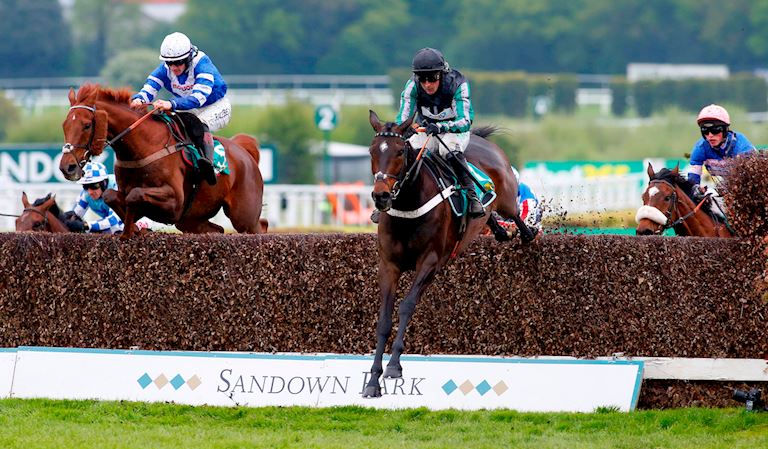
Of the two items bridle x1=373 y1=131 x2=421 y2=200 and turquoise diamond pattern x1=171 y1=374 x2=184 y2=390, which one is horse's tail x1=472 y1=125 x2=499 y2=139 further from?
turquoise diamond pattern x1=171 y1=374 x2=184 y2=390

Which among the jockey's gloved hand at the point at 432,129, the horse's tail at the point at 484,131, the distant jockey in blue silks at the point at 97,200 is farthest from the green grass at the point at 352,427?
the distant jockey in blue silks at the point at 97,200

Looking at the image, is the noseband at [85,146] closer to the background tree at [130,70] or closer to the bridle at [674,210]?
the bridle at [674,210]

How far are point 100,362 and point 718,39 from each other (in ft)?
203

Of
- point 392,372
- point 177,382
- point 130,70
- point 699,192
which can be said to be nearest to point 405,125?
point 392,372

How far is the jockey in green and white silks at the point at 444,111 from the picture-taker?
8766mm

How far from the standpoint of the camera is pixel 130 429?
8086 mm

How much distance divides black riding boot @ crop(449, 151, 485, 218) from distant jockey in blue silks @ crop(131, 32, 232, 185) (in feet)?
7.16

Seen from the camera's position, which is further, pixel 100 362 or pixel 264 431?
pixel 100 362

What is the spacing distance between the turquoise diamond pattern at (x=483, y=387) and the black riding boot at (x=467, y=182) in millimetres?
1045

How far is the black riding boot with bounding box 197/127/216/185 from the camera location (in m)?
10.4

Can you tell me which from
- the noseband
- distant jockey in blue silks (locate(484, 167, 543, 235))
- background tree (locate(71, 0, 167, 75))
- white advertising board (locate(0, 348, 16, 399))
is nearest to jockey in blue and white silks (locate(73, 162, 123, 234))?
the noseband

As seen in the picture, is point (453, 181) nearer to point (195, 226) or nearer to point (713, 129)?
point (195, 226)

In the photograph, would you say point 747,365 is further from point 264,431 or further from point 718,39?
point 718,39

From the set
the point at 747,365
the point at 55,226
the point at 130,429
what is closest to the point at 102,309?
the point at 130,429
